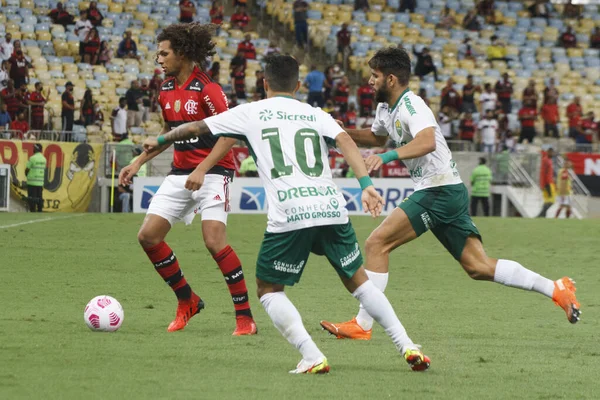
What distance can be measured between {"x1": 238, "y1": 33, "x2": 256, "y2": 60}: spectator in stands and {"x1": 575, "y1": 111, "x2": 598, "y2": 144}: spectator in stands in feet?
31.1

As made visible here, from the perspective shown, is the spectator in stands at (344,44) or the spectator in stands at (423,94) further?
the spectator in stands at (344,44)

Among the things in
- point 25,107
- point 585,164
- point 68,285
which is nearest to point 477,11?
point 585,164

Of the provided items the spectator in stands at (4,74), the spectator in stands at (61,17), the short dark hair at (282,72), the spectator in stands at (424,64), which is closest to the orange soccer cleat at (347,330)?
the short dark hair at (282,72)

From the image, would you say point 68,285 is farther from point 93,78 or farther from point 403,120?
point 93,78

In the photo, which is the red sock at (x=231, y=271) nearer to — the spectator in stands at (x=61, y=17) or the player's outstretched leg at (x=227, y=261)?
the player's outstretched leg at (x=227, y=261)

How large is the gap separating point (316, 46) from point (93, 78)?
8256 mm

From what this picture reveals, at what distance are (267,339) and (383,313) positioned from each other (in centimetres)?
164

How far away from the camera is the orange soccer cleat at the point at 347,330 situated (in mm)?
8156

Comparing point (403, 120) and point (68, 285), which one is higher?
point (403, 120)

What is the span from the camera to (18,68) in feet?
88.2

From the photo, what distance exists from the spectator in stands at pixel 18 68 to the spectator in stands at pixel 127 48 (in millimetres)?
3987

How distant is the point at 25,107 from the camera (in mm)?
26031

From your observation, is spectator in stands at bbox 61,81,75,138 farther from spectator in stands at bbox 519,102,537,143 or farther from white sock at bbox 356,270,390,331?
white sock at bbox 356,270,390,331

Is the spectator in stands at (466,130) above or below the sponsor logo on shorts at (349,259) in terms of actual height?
below
